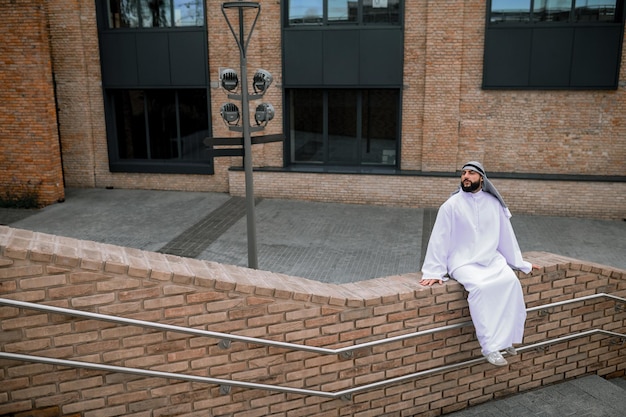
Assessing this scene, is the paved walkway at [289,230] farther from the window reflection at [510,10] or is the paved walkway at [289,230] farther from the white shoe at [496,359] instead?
the white shoe at [496,359]

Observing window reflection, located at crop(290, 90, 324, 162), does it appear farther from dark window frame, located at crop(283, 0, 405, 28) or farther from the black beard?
the black beard

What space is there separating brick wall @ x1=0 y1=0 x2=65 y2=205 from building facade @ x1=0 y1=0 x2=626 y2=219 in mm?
Answer: 39

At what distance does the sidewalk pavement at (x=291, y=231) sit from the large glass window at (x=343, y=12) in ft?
16.6

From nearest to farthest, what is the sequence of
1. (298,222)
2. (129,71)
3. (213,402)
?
(213,402) → (298,222) → (129,71)

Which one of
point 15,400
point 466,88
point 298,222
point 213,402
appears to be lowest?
point 298,222

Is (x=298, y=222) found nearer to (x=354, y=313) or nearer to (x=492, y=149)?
(x=492, y=149)

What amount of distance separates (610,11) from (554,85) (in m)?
2.19

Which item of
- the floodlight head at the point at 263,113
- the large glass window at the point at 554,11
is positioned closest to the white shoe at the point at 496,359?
the floodlight head at the point at 263,113

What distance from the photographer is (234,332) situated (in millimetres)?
4016

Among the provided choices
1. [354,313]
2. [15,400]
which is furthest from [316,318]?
[15,400]

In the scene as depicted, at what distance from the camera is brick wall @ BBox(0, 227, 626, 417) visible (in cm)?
354

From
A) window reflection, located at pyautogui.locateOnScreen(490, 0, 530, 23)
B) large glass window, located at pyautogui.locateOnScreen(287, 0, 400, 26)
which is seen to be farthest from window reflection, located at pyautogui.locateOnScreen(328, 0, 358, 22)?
window reflection, located at pyautogui.locateOnScreen(490, 0, 530, 23)

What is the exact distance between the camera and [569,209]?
47.3ft

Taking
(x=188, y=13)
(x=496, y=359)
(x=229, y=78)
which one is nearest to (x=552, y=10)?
(x=229, y=78)
